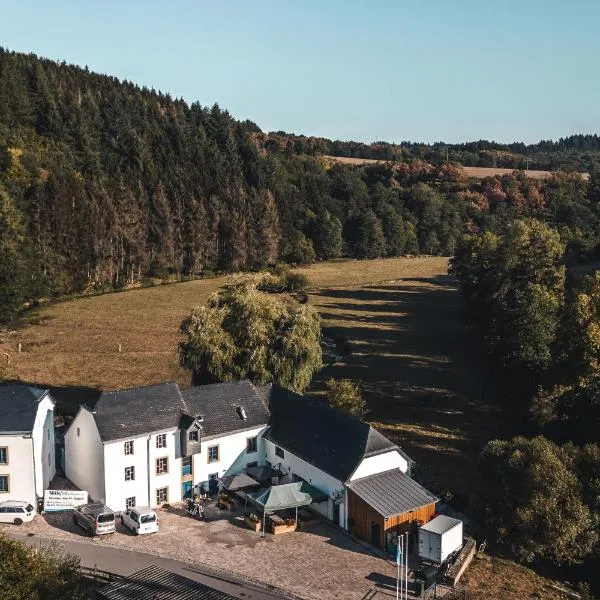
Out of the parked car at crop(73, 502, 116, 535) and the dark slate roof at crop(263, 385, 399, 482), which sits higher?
the dark slate roof at crop(263, 385, 399, 482)

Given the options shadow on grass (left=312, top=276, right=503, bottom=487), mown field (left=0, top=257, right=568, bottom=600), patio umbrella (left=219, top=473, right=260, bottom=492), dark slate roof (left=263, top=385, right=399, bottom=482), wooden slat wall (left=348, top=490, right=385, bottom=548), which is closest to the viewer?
wooden slat wall (left=348, top=490, right=385, bottom=548)

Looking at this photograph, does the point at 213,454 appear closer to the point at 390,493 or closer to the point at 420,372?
the point at 390,493

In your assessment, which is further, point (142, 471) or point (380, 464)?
point (142, 471)

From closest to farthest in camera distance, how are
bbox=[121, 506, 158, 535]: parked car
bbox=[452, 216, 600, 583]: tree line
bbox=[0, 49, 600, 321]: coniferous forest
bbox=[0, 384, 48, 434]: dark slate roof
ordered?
1. bbox=[452, 216, 600, 583]: tree line
2. bbox=[121, 506, 158, 535]: parked car
3. bbox=[0, 384, 48, 434]: dark slate roof
4. bbox=[0, 49, 600, 321]: coniferous forest

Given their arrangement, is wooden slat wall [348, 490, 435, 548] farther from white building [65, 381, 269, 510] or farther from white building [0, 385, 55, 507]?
white building [0, 385, 55, 507]

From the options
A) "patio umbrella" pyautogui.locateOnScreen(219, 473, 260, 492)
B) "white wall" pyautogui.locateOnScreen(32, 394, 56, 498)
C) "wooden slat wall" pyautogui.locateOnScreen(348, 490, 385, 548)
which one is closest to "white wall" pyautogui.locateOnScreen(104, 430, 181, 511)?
"patio umbrella" pyautogui.locateOnScreen(219, 473, 260, 492)

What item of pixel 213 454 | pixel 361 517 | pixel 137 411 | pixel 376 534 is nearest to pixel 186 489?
pixel 213 454

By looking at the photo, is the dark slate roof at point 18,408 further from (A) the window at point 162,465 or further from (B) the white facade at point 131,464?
(A) the window at point 162,465

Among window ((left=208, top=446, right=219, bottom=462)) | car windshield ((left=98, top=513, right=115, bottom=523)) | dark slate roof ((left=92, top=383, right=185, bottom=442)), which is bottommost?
car windshield ((left=98, top=513, right=115, bottom=523))
